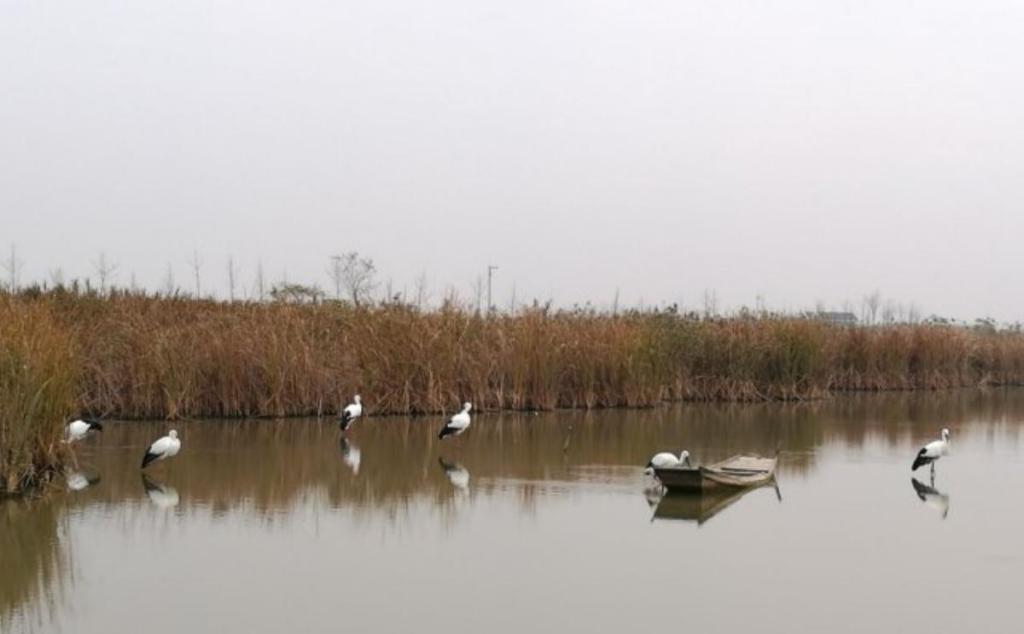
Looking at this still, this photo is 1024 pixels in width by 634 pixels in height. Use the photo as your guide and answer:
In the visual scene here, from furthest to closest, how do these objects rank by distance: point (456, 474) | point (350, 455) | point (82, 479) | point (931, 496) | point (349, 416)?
point (349, 416), point (350, 455), point (456, 474), point (931, 496), point (82, 479)

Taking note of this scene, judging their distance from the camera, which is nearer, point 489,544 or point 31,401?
point 489,544

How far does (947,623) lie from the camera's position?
712 cm

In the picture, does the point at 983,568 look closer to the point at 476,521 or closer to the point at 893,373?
the point at 476,521

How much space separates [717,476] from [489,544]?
10.5ft

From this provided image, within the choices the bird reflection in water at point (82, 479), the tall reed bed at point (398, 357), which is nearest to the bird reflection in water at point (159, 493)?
the bird reflection in water at point (82, 479)

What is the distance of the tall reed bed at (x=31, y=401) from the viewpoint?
9891 millimetres

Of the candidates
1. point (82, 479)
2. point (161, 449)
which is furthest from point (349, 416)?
point (82, 479)

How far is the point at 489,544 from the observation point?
9.07m

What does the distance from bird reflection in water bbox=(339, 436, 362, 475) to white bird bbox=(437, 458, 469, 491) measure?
94cm

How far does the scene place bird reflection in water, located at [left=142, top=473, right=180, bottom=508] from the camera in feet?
34.5

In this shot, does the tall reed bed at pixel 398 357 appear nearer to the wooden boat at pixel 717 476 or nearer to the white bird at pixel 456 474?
the white bird at pixel 456 474

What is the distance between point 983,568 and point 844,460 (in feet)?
20.9

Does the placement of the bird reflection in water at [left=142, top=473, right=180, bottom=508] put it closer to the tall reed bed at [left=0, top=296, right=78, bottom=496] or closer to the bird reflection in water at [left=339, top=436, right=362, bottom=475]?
the tall reed bed at [left=0, top=296, right=78, bottom=496]

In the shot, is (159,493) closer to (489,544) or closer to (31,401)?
(31,401)
